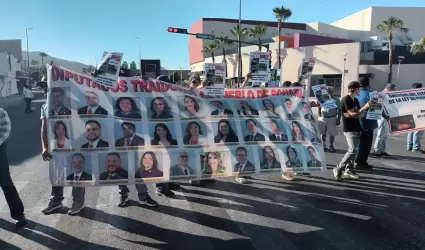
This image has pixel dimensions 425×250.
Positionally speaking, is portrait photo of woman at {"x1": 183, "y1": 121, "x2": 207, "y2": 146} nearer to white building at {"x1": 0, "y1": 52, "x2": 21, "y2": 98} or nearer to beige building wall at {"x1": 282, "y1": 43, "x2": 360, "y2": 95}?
beige building wall at {"x1": 282, "y1": 43, "x2": 360, "y2": 95}

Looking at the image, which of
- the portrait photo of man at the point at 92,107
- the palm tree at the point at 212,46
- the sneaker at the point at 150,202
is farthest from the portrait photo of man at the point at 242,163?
the palm tree at the point at 212,46

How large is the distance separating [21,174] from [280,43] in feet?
135

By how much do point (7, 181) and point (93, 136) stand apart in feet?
3.74

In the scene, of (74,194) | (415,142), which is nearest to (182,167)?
(74,194)

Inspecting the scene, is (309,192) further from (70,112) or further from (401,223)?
(70,112)

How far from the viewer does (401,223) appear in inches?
160

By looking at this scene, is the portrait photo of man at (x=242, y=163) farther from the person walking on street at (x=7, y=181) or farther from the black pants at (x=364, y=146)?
the black pants at (x=364, y=146)

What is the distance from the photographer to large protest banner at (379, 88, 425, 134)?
241 inches

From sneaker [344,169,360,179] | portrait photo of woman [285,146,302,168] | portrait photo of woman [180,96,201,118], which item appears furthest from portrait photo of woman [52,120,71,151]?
sneaker [344,169,360,179]

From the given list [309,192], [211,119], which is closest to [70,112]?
[211,119]

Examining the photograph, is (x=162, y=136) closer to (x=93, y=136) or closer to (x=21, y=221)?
(x=93, y=136)

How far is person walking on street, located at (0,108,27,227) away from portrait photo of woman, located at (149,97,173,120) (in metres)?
1.68

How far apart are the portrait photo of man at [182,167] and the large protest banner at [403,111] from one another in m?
4.04

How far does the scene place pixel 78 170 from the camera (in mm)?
3822
